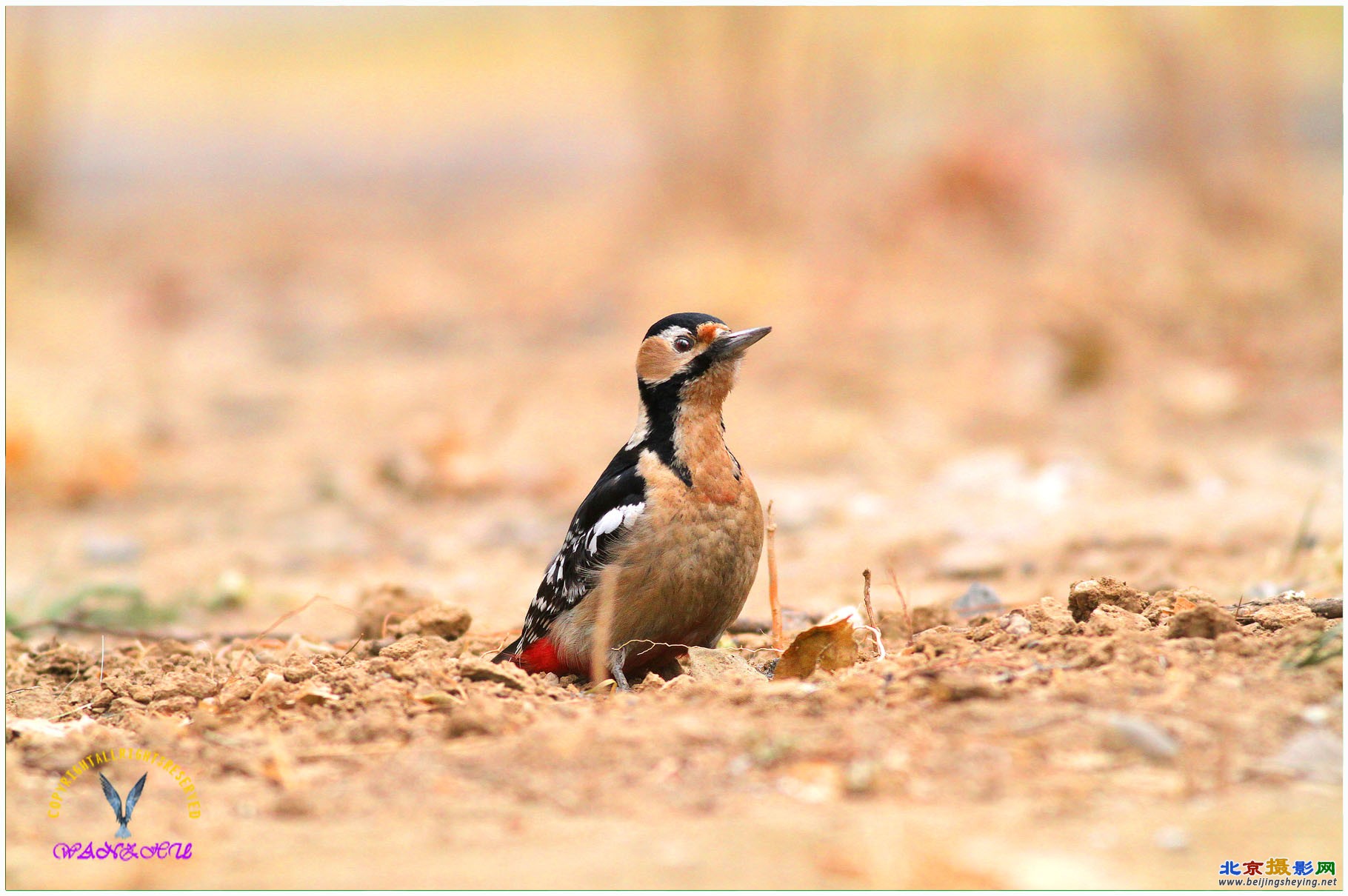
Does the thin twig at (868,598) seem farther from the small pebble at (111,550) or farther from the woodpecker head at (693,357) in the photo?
the small pebble at (111,550)

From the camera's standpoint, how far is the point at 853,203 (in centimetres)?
1362

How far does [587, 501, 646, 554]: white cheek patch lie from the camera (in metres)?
4.45

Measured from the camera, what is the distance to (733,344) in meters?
4.67

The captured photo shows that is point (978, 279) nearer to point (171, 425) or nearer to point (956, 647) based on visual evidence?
point (171, 425)

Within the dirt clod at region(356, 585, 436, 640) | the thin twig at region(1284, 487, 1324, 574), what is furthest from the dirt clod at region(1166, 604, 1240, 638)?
the dirt clod at region(356, 585, 436, 640)

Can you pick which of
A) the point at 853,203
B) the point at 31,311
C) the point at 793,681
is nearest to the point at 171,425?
the point at 31,311

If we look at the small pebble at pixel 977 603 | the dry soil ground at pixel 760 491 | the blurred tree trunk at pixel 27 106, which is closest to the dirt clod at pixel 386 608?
the dry soil ground at pixel 760 491

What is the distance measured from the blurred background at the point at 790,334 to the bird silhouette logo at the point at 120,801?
2.66 metres

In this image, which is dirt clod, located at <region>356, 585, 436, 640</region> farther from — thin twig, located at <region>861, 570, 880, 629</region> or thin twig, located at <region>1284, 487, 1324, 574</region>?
thin twig, located at <region>1284, 487, 1324, 574</region>

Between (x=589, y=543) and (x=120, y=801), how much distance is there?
5.83 ft

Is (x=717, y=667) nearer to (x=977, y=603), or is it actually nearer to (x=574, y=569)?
(x=574, y=569)

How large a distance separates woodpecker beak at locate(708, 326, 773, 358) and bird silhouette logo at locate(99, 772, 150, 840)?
2273 mm

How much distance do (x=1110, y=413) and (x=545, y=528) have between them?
3.93 m

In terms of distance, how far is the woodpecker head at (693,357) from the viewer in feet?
15.4
